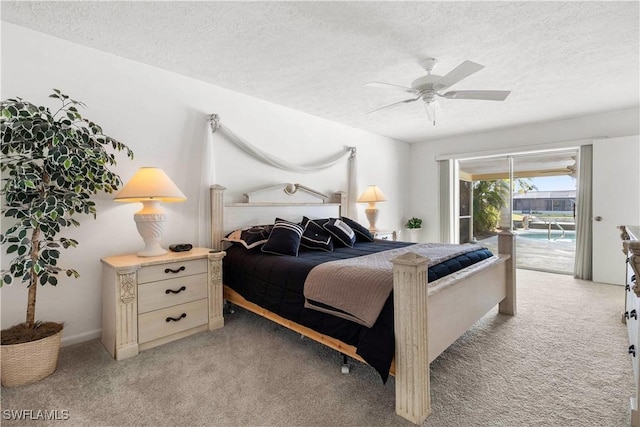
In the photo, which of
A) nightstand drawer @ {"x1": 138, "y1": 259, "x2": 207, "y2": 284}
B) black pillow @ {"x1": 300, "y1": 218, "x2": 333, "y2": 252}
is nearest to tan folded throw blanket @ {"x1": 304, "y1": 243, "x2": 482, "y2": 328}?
black pillow @ {"x1": 300, "y1": 218, "x2": 333, "y2": 252}

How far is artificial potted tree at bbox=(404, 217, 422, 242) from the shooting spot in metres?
5.70

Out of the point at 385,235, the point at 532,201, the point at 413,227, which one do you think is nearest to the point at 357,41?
the point at 385,235

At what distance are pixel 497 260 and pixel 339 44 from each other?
230 centimetres

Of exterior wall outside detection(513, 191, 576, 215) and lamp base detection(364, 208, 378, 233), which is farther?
exterior wall outside detection(513, 191, 576, 215)

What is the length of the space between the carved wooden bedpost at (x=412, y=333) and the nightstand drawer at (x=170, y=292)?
1732 millimetres

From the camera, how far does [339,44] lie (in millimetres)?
2367

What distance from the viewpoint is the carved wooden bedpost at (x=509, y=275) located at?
9.52ft

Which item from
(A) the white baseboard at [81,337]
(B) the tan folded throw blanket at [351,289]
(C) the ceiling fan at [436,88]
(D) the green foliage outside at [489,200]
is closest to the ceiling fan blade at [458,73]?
(C) the ceiling fan at [436,88]

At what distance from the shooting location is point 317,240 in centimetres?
304

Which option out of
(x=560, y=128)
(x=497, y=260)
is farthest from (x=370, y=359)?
(x=560, y=128)

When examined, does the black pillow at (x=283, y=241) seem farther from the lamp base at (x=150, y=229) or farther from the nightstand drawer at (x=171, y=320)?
the lamp base at (x=150, y=229)

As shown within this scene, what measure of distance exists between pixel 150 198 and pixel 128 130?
28.5 inches

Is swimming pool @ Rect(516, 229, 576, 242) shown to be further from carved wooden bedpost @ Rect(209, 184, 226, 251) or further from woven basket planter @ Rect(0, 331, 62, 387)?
woven basket planter @ Rect(0, 331, 62, 387)

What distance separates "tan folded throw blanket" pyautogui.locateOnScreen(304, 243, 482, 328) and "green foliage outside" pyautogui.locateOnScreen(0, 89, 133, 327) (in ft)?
5.35
